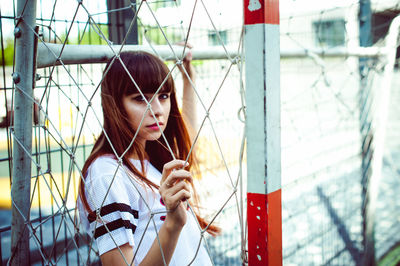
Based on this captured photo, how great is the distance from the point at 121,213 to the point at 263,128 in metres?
0.30

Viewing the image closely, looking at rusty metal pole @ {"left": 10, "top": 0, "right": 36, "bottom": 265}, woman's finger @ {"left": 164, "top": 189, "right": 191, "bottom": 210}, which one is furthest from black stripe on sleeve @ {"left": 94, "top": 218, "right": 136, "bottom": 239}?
rusty metal pole @ {"left": 10, "top": 0, "right": 36, "bottom": 265}

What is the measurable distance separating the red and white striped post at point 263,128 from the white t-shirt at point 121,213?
0.56 feet

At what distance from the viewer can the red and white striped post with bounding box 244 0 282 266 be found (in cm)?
41

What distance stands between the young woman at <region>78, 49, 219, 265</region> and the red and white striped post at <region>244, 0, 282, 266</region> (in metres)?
0.12

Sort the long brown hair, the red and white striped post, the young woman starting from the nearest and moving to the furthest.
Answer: the red and white striped post < the young woman < the long brown hair

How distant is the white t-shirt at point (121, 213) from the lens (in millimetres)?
594

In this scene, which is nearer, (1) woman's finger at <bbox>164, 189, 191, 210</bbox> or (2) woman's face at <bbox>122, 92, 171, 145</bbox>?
(1) woman's finger at <bbox>164, 189, 191, 210</bbox>

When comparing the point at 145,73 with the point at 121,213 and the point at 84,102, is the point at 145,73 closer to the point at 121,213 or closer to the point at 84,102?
the point at 121,213

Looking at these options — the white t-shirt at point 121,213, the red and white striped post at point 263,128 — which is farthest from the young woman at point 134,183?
the red and white striped post at point 263,128

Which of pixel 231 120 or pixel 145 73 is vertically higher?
pixel 145 73

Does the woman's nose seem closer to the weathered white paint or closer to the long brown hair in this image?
the long brown hair

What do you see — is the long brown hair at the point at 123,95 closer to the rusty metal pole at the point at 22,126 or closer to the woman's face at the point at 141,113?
the woman's face at the point at 141,113

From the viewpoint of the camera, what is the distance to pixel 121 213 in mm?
601

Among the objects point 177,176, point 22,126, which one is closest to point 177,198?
point 177,176
